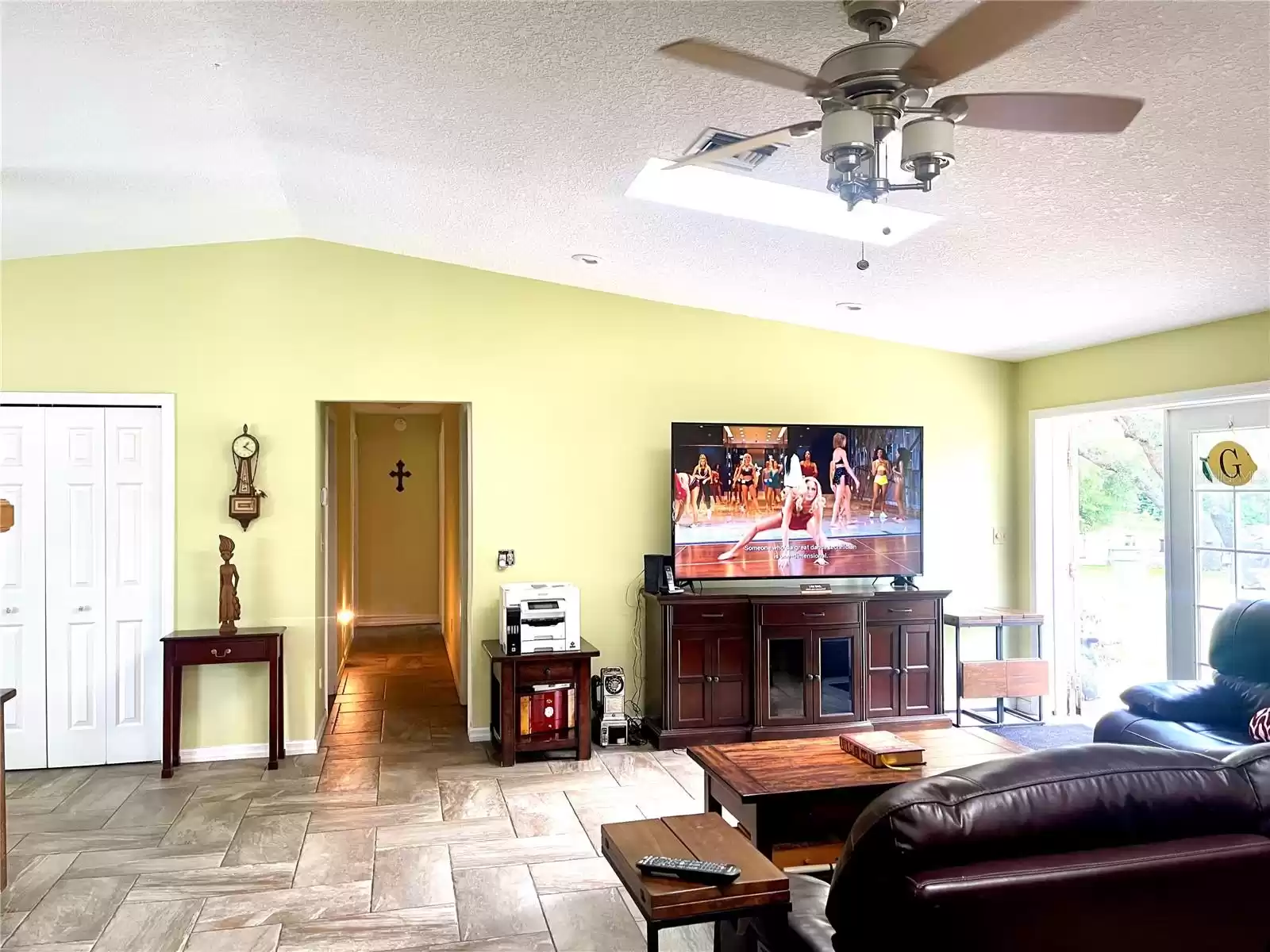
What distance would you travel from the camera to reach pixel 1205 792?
185 cm

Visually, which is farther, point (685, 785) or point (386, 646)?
point (386, 646)

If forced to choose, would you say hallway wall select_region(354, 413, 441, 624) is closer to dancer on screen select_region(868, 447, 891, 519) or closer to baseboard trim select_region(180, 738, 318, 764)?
baseboard trim select_region(180, 738, 318, 764)

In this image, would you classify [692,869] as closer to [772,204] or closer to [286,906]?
[286,906]

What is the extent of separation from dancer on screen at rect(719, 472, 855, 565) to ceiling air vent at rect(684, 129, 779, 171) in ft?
8.13

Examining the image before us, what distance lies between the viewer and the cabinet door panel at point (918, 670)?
18.6 feet

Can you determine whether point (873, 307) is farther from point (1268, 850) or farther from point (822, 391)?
point (1268, 850)

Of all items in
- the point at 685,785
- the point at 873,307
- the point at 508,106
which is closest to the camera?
the point at 508,106

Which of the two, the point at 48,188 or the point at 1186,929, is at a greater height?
the point at 48,188

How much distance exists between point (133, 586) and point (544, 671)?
2.33 m

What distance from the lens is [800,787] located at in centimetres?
309

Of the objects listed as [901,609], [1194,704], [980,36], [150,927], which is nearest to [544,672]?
[901,609]

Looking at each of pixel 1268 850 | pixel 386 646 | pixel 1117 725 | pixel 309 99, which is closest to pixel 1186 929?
pixel 1268 850

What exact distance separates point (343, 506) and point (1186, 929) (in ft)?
27.2

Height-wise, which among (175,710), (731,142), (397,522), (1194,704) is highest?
(731,142)
